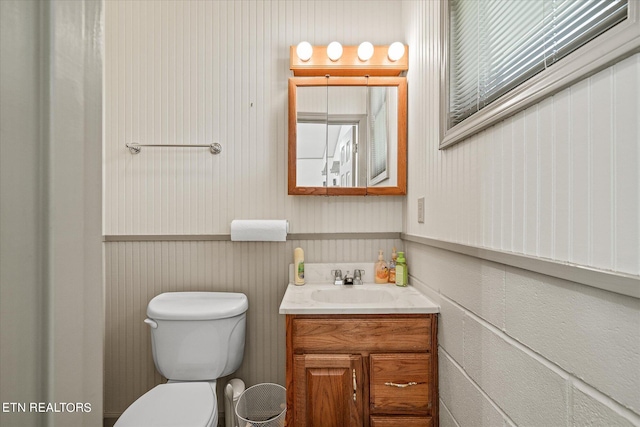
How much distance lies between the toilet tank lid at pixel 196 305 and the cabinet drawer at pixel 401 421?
79 cm

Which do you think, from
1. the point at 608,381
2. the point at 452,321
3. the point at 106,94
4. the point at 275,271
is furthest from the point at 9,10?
the point at 106,94

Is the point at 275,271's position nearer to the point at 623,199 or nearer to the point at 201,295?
the point at 201,295

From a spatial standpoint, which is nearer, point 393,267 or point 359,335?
point 359,335

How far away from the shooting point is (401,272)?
5.34ft

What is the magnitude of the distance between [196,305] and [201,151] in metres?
0.85

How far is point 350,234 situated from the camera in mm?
1779

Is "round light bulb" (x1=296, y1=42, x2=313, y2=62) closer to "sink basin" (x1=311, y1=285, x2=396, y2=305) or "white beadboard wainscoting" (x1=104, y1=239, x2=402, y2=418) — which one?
"white beadboard wainscoting" (x1=104, y1=239, x2=402, y2=418)

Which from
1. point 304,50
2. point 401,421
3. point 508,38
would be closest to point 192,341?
point 401,421

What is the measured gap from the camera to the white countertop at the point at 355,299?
1.23 metres

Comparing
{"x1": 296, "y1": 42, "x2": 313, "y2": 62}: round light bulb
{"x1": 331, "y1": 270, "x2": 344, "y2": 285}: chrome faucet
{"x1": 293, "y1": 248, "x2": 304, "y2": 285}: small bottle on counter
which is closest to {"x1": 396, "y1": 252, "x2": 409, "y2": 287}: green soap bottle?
{"x1": 331, "y1": 270, "x2": 344, "y2": 285}: chrome faucet

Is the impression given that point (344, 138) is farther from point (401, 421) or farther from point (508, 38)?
point (401, 421)

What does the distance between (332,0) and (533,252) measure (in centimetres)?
173

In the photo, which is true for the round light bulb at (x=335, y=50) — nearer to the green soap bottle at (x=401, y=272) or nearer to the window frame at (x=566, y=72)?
the window frame at (x=566, y=72)

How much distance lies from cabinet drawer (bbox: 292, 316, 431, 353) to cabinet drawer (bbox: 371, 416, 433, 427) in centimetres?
27
